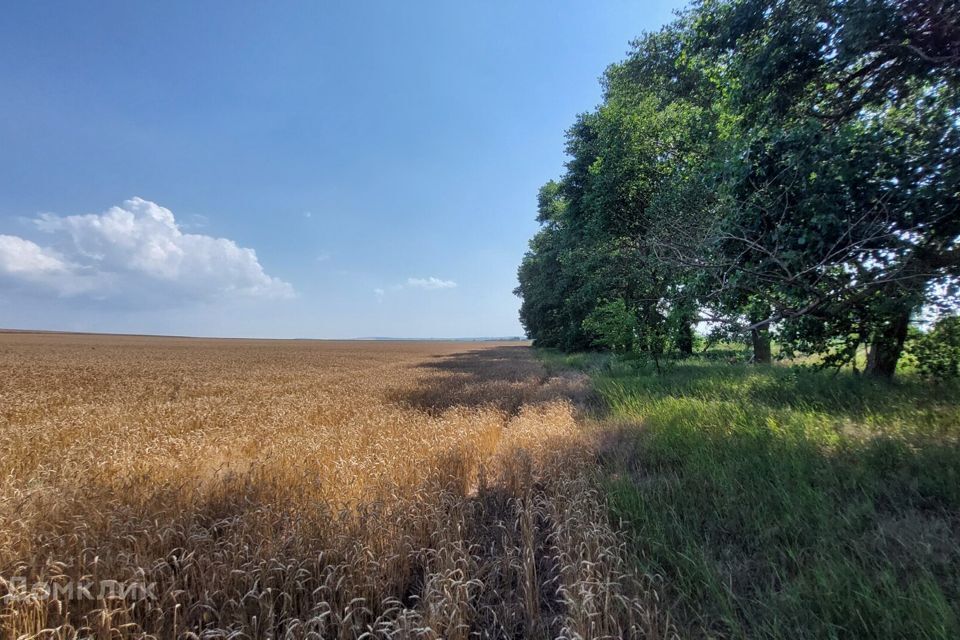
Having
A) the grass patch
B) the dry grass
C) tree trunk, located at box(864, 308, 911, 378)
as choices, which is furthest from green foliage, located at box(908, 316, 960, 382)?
the dry grass

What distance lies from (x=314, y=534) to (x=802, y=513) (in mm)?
4593

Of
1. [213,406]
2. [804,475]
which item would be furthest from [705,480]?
[213,406]

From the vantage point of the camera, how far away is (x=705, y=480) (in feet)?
13.3

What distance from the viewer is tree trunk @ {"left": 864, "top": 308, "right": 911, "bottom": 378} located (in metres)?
6.09

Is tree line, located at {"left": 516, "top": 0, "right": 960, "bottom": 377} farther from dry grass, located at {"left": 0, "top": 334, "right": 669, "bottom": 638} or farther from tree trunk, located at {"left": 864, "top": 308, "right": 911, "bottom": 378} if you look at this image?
dry grass, located at {"left": 0, "top": 334, "right": 669, "bottom": 638}

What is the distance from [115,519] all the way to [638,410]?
8.02 metres

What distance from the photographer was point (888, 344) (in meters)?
6.69

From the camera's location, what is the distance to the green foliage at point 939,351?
628 centimetres

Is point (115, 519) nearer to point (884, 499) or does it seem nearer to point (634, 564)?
point (634, 564)

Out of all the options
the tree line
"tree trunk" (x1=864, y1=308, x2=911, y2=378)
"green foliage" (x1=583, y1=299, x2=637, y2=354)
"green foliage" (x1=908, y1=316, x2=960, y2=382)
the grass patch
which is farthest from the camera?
"green foliage" (x1=583, y1=299, x2=637, y2=354)

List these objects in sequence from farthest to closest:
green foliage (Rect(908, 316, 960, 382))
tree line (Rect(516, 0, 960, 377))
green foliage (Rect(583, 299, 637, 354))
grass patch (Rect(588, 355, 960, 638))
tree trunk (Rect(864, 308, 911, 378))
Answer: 1. green foliage (Rect(583, 299, 637, 354))
2. green foliage (Rect(908, 316, 960, 382))
3. tree trunk (Rect(864, 308, 911, 378))
4. tree line (Rect(516, 0, 960, 377))
5. grass patch (Rect(588, 355, 960, 638))

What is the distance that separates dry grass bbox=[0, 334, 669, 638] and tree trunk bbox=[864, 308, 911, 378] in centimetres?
563

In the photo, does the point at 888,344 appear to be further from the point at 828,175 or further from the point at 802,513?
the point at 802,513

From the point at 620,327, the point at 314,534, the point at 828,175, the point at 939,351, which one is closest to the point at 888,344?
the point at 939,351
